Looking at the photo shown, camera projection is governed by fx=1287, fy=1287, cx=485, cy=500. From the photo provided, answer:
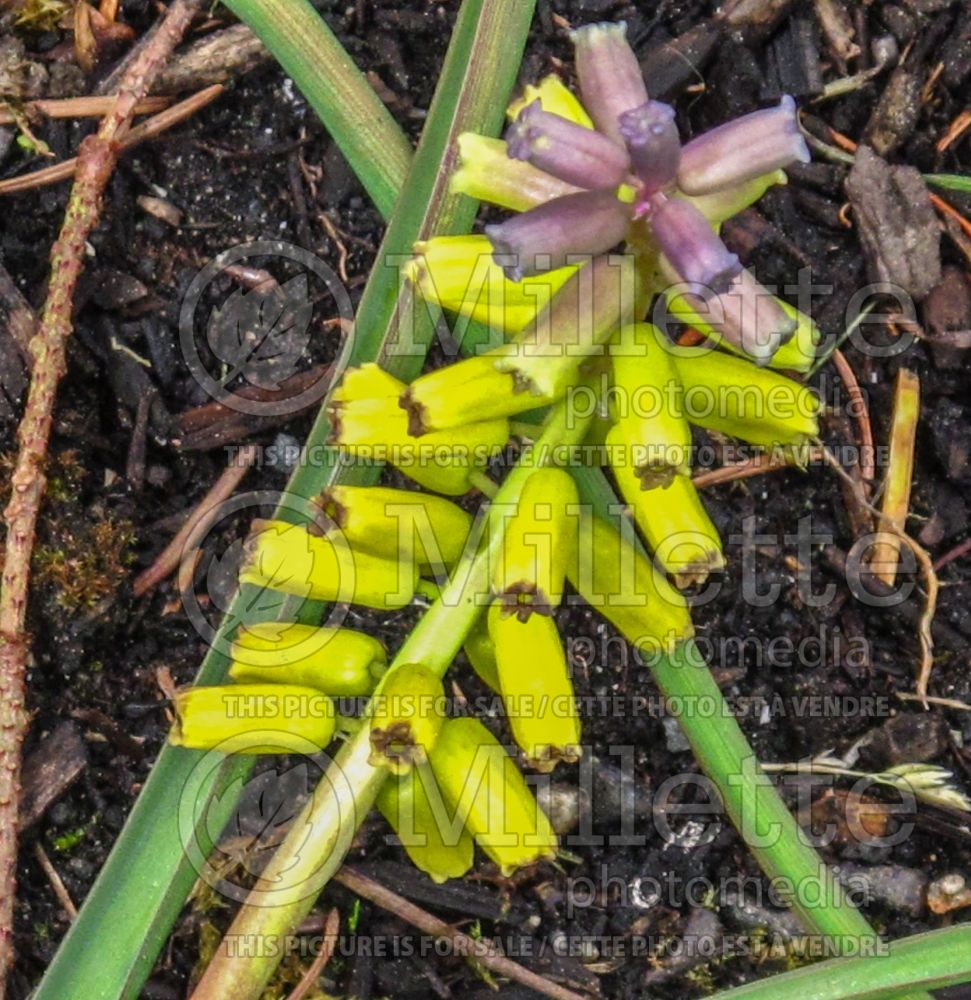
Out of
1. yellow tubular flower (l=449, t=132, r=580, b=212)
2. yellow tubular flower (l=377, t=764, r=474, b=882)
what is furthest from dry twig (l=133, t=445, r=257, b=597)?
yellow tubular flower (l=449, t=132, r=580, b=212)

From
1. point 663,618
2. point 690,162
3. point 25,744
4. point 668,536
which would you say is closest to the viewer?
point 690,162

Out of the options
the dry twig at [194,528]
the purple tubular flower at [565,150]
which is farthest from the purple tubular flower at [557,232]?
the dry twig at [194,528]

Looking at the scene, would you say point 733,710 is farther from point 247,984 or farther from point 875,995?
point 247,984

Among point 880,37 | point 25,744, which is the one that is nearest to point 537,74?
point 880,37

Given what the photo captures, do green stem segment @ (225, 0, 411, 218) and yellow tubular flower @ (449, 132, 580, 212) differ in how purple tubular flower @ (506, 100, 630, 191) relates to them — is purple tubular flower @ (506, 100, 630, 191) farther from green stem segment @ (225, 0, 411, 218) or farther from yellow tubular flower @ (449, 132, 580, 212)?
green stem segment @ (225, 0, 411, 218)

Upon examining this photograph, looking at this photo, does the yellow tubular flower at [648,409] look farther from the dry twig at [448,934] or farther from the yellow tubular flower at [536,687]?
the dry twig at [448,934]

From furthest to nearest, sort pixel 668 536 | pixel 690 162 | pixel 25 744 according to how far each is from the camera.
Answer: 1. pixel 25 744
2. pixel 668 536
3. pixel 690 162
